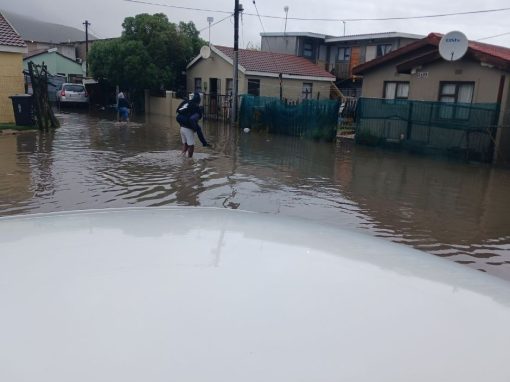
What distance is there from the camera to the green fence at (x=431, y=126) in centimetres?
1388

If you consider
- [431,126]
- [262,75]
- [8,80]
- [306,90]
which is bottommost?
[431,126]

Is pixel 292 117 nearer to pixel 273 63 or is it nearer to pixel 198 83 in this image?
pixel 273 63

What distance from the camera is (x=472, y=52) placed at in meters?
15.0

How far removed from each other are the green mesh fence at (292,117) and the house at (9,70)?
9585 millimetres

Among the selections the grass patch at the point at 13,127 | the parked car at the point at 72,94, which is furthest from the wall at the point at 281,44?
the grass patch at the point at 13,127

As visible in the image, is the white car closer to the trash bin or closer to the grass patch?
the grass patch

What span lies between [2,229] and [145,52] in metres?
30.4

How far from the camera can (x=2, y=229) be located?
2465mm

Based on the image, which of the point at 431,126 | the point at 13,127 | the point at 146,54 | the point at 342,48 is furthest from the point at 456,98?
the point at 146,54

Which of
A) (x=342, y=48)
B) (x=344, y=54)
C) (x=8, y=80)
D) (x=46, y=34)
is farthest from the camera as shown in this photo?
(x=46, y=34)

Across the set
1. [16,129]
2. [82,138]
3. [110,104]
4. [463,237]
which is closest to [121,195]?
[463,237]

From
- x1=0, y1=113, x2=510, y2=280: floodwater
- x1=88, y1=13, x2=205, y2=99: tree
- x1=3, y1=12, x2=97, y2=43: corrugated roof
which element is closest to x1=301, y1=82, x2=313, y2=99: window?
x1=88, y1=13, x2=205, y2=99: tree

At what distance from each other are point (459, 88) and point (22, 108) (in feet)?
49.8

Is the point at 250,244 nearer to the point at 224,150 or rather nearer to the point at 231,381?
the point at 231,381
